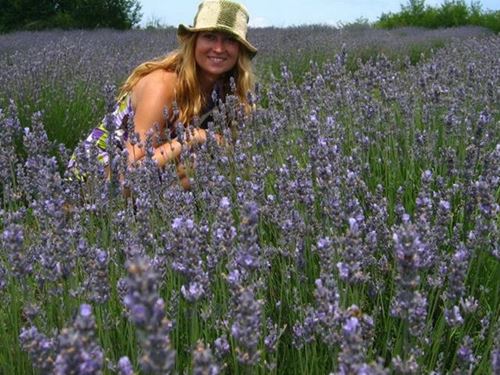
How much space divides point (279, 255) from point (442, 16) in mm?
19960

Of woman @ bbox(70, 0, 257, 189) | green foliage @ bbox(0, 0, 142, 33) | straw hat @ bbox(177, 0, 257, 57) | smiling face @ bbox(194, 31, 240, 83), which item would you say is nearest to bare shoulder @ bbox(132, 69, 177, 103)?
woman @ bbox(70, 0, 257, 189)

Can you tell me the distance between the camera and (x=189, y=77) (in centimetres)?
366

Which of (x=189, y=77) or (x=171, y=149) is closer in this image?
(x=171, y=149)

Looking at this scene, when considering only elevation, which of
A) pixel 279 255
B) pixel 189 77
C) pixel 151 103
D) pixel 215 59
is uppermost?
pixel 215 59

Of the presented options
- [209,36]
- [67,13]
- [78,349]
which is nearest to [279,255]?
[78,349]

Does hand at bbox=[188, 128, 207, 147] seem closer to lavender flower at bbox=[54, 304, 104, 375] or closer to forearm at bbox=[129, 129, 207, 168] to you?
forearm at bbox=[129, 129, 207, 168]

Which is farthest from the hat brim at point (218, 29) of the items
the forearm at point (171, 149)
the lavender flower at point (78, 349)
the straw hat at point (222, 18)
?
the lavender flower at point (78, 349)

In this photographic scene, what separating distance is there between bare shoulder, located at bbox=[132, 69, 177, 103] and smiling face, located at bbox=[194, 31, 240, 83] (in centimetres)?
20

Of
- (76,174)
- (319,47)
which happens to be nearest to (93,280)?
(76,174)

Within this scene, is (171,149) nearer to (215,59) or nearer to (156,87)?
(156,87)

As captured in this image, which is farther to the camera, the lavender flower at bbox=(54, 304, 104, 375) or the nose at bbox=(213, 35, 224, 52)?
the nose at bbox=(213, 35, 224, 52)

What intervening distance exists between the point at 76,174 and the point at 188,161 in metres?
0.50

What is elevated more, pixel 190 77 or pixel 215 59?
pixel 215 59

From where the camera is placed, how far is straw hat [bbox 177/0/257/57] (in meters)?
3.54
